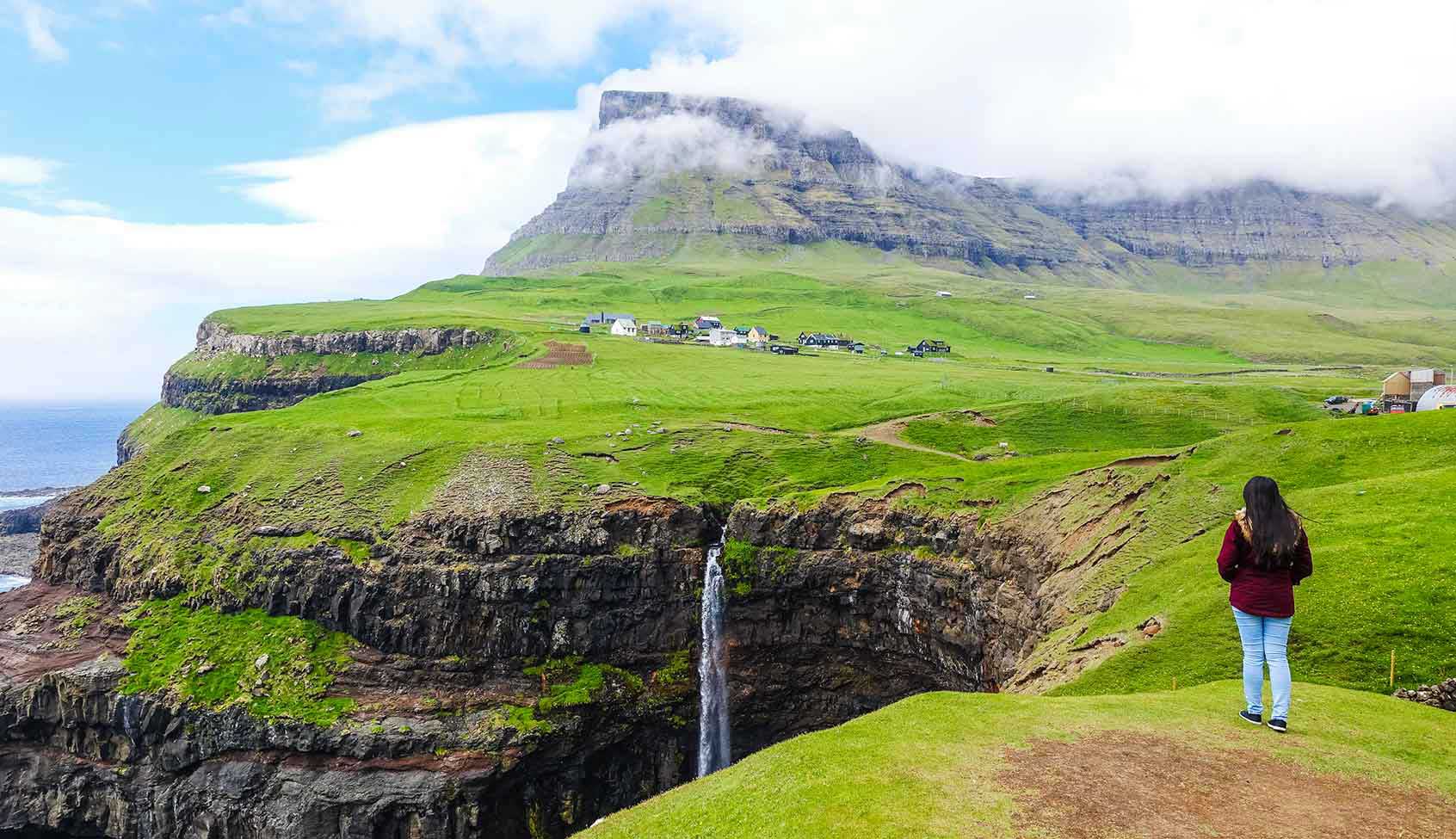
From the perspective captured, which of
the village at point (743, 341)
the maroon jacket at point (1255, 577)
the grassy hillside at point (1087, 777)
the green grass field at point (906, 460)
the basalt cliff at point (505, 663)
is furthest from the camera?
the village at point (743, 341)

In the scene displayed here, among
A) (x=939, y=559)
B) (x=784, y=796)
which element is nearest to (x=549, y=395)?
(x=939, y=559)

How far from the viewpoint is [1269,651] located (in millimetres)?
17047

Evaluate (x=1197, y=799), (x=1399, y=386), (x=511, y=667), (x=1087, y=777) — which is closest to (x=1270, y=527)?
(x=1197, y=799)

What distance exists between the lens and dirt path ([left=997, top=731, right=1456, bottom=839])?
13914 millimetres

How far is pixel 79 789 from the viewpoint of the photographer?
66.2 metres

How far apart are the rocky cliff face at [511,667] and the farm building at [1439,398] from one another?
115ft

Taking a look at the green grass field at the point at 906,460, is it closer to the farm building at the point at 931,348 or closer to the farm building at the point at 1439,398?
→ the farm building at the point at 1439,398

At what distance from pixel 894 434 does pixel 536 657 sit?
149 feet

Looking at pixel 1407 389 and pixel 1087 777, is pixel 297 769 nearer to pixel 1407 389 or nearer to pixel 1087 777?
pixel 1087 777

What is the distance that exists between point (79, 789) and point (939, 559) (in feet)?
227

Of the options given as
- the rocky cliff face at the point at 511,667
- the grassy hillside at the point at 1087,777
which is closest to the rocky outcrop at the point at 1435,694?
the grassy hillside at the point at 1087,777

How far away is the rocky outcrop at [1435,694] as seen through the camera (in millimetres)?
21219

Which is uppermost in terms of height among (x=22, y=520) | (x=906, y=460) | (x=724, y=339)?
(x=724, y=339)

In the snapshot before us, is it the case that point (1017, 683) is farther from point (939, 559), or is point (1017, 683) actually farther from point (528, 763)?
point (528, 763)
